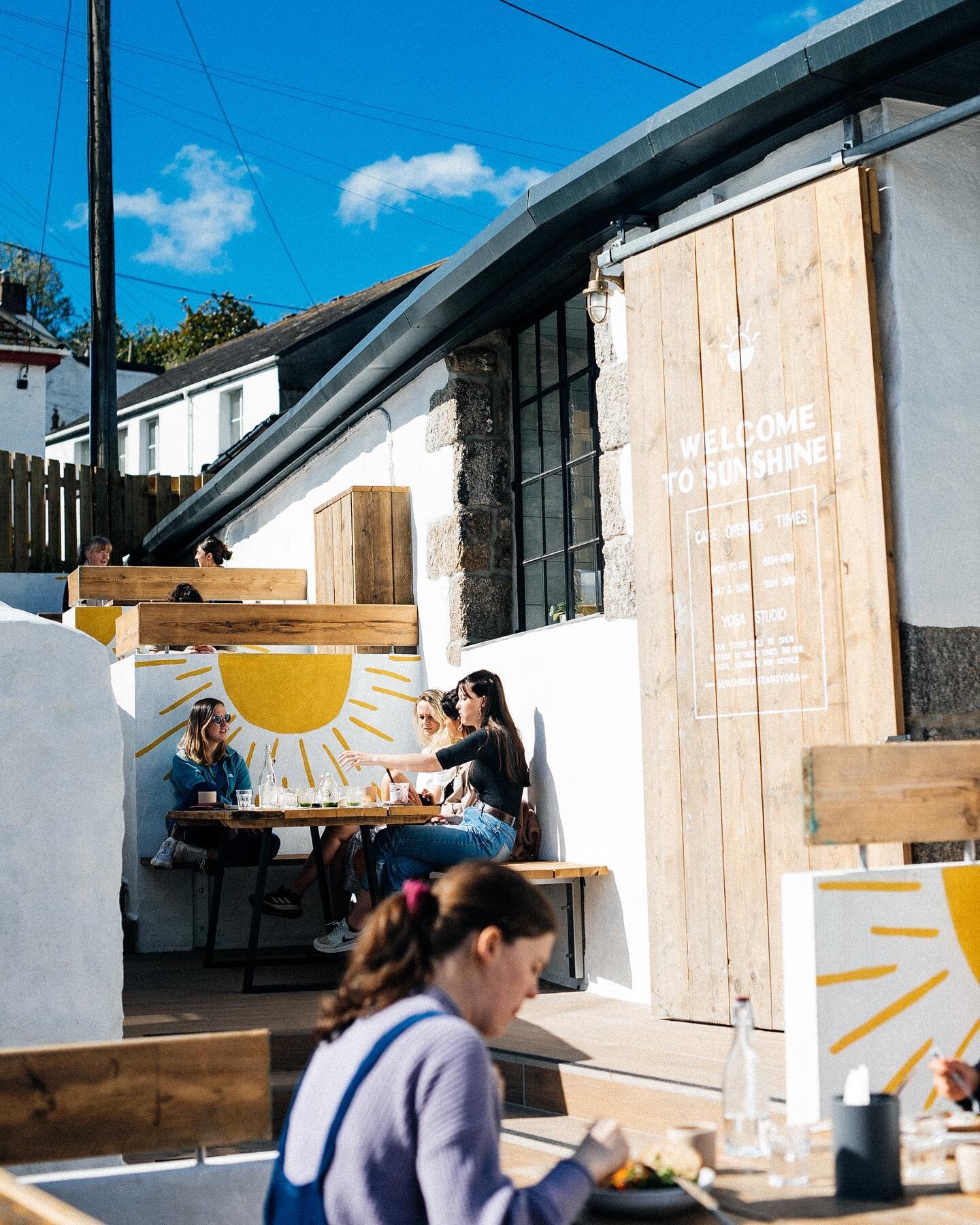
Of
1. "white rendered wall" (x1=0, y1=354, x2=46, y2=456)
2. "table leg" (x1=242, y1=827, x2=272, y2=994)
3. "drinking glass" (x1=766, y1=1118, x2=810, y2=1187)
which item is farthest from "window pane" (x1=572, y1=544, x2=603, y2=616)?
"white rendered wall" (x1=0, y1=354, x2=46, y2=456)

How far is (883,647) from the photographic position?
5.23 metres

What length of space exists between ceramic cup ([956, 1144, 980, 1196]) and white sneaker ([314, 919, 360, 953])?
5.34 metres

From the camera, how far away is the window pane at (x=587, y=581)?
733 centimetres

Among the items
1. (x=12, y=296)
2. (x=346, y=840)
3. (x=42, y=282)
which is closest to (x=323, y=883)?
(x=346, y=840)

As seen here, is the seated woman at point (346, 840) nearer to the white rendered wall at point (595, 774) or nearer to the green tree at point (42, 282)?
the white rendered wall at point (595, 774)

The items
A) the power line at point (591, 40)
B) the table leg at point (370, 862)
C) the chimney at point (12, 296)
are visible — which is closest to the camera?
the table leg at point (370, 862)

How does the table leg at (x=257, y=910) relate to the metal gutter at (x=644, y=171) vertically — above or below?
below

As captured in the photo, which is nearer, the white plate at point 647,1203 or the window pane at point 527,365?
the white plate at point 647,1203

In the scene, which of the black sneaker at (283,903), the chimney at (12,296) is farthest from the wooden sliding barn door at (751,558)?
the chimney at (12,296)

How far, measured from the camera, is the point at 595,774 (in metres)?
6.89

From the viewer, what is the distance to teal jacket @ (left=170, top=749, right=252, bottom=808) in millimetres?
8047

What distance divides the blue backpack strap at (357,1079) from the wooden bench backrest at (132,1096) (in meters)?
0.71

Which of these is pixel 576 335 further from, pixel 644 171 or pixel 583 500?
pixel 644 171

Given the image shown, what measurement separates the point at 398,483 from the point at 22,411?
54.5ft
